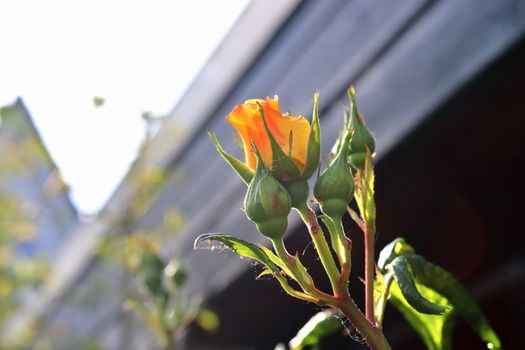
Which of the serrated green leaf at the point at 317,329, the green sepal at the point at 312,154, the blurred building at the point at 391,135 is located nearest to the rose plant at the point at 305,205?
the green sepal at the point at 312,154

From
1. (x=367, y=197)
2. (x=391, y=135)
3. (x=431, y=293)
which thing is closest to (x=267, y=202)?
(x=367, y=197)

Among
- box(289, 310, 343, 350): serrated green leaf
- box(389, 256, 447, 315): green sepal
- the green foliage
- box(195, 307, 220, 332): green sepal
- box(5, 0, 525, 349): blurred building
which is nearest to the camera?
box(389, 256, 447, 315): green sepal

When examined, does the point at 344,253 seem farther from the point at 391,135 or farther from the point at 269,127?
the point at 391,135

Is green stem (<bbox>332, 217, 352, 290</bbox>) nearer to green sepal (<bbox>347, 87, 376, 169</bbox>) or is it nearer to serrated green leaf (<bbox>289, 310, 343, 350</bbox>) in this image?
green sepal (<bbox>347, 87, 376, 169</bbox>)

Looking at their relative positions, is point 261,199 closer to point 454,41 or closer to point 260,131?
point 260,131

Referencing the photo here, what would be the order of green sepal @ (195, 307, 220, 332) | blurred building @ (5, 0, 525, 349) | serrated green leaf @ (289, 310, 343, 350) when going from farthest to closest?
green sepal @ (195, 307, 220, 332)
blurred building @ (5, 0, 525, 349)
serrated green leaf @ (289, 310, 343, 350)

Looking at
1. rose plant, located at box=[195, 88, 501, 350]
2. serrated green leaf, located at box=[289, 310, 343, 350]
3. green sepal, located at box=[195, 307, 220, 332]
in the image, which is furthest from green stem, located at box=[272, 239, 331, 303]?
green sepal, located at box=[195, 307, 220, 332]
